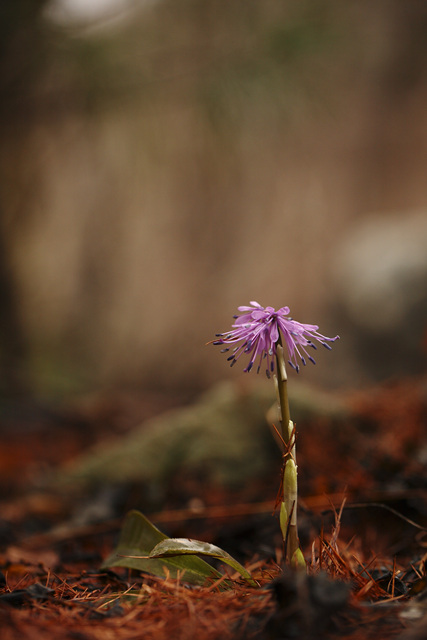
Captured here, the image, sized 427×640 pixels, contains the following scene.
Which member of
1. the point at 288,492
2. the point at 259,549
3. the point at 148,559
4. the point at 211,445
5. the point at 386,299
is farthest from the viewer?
the point at 386,299

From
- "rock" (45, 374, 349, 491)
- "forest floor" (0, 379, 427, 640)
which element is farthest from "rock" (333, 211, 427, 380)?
"rock" (45, 374, 349, 491)

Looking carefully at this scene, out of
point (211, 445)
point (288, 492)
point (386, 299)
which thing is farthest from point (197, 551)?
point (386, 299)

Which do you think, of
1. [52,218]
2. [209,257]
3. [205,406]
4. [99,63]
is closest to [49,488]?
[205,406]

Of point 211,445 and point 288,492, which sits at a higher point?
point 211,445

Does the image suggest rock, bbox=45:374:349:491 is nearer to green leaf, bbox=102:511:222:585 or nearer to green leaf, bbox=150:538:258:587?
green leaf, bbox=102:511:222:585

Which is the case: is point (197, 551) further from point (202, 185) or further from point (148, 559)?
point (202, 185)

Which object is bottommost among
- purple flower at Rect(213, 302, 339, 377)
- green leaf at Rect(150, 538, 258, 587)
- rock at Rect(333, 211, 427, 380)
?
green leaf at Rect(150, 538, 258, 587)

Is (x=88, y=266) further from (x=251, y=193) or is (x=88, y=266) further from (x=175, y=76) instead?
(x=175, y=76)
